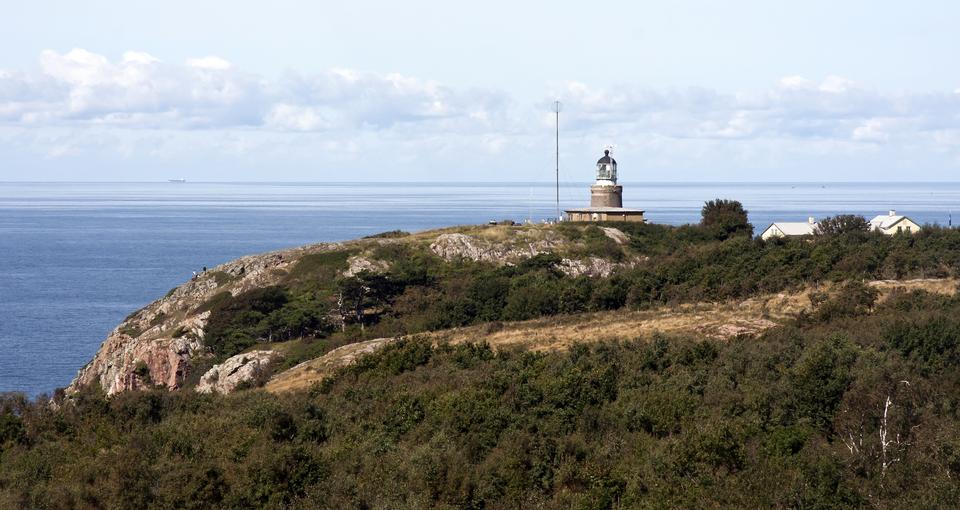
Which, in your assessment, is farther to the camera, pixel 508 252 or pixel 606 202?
pixel 606 202

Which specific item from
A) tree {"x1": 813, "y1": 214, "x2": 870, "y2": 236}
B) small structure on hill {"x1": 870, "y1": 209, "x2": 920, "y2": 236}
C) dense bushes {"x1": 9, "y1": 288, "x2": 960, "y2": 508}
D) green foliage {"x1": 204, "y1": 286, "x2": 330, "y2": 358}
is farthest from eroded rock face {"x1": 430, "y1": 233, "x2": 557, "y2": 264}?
dense bushes {"x1": 9, "y1": 288, "x2": 960, "y2": 508}

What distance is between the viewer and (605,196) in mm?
85188

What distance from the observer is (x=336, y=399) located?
3628cm

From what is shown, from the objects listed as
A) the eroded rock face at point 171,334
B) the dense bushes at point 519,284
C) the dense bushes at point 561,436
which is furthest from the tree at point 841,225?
the dense bushes at point 561,436

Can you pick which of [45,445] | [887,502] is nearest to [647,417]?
[887,502]

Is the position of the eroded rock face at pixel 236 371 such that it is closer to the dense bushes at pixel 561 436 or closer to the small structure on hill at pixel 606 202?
the dense bushes at pixel 561 436

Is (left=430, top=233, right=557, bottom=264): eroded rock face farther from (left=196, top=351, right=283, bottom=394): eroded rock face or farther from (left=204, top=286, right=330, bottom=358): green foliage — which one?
(left=196, top=351, right=283, bottom=394): eroded rock face

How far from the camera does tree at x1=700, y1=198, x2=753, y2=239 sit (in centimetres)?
7644

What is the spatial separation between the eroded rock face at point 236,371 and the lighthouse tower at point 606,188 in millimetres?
36709

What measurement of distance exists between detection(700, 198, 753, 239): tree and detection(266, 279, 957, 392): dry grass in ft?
87.6

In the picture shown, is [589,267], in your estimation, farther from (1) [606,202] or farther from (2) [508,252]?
(1) [606,202]

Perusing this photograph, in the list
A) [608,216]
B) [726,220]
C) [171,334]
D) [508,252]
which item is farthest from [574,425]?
[608,216]

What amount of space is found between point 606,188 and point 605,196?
74cm

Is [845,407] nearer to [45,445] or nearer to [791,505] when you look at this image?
[791,505]
